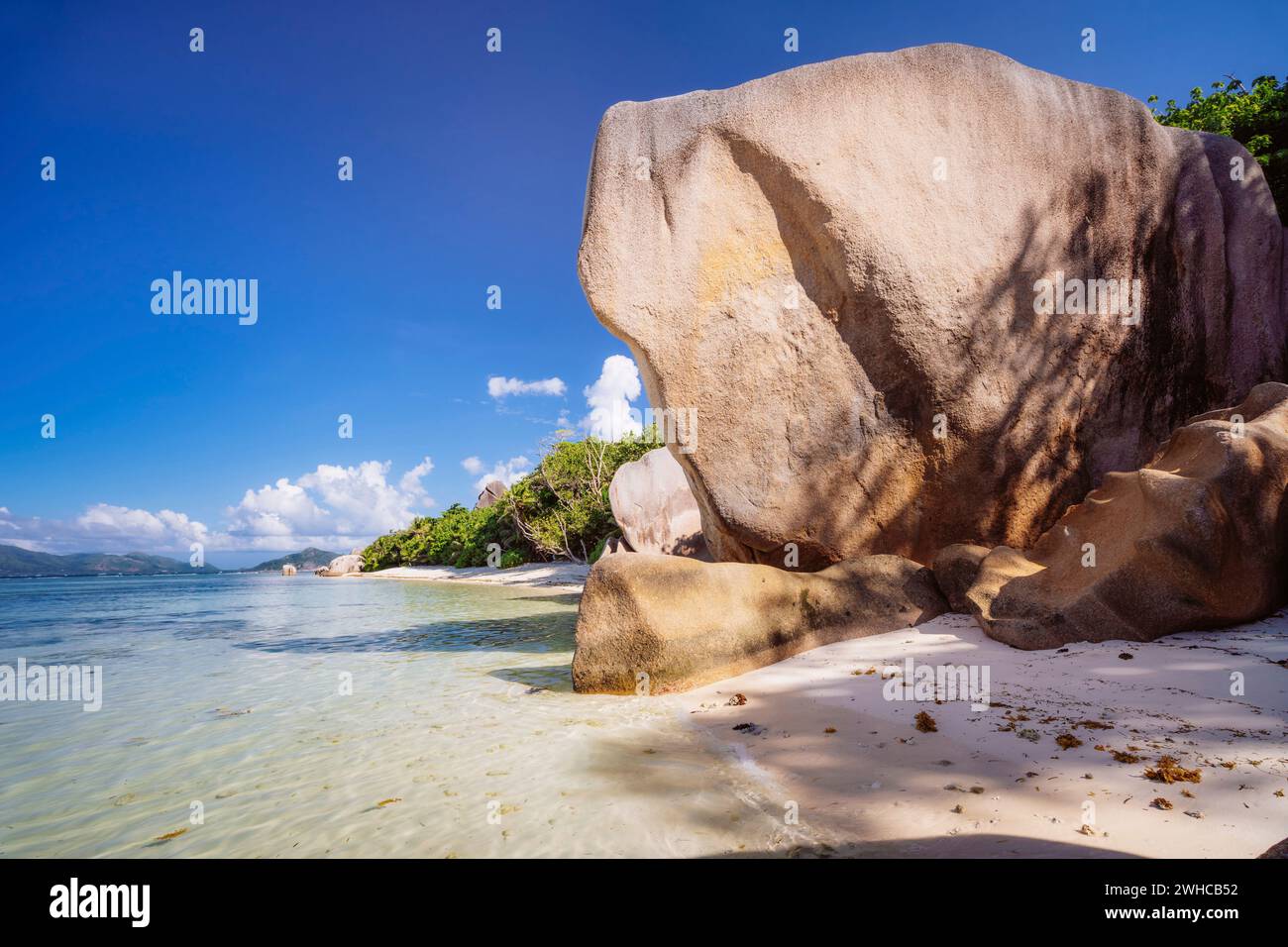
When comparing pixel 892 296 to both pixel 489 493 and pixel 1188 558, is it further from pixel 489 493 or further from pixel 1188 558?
pixel 489 493

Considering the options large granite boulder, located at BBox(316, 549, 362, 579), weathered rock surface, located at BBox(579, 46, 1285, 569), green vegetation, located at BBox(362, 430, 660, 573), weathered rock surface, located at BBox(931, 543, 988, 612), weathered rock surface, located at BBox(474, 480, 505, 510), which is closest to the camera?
weathered rock surface, located at BBox(931, 543, 988, 612)

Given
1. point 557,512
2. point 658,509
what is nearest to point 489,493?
point 557,512

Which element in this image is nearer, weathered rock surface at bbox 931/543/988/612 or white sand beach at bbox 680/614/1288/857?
white sand beach at bbox 680/614/1288/857

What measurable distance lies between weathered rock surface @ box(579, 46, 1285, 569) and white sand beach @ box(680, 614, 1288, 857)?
7.30 feet

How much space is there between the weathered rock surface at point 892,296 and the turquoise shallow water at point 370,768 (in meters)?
3.08

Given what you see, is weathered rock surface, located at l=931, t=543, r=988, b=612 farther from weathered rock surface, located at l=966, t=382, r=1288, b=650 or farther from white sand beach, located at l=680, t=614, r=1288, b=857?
white sand beach, located at l=680, t=614, r=1288, b=857

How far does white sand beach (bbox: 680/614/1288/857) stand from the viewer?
2.15 metres

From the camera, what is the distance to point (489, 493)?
36531 millimetres

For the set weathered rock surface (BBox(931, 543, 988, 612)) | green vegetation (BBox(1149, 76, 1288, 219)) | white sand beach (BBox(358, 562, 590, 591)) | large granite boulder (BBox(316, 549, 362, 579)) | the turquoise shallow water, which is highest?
green vegetation (BBox(1149, 76, 1288, 219))

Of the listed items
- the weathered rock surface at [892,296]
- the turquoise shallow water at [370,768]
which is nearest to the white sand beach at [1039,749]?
the turquoise shallow water at [370,768]

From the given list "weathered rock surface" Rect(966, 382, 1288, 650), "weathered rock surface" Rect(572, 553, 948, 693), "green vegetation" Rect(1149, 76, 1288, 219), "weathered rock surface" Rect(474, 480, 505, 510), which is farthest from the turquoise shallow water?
"weathered rock surface" Rect(474, 480, 505, 510)

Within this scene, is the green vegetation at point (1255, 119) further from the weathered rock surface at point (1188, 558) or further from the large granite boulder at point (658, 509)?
the large granite boulder at point (658, 509)

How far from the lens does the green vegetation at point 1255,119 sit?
10.1 metres

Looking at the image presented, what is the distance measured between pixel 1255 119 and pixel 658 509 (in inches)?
520
